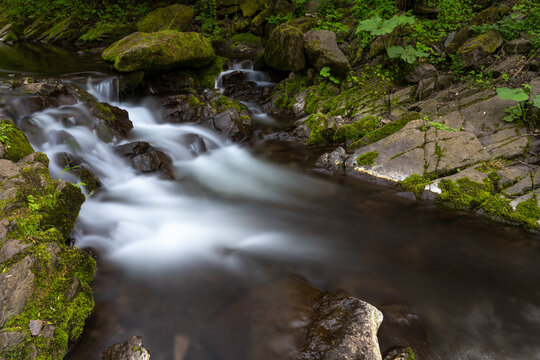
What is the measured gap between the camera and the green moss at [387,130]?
6.30 m

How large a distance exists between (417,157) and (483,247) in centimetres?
189

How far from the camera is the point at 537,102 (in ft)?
15.3

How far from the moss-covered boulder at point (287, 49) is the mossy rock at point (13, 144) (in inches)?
279

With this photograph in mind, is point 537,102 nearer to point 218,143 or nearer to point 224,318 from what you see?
point 224,318

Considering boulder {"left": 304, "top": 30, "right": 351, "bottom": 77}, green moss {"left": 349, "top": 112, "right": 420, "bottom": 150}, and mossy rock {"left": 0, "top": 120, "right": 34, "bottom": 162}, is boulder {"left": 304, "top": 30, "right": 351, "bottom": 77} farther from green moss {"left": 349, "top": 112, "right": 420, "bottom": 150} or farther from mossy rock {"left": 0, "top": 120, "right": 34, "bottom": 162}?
mossy rock {"left": 0, "top": 120, "right": 34, "bottom": 162}

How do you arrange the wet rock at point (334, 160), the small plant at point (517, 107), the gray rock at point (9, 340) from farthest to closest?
the wet rock at point (334, 160) → the small plant at point (517, 107) → the gray rock at point (9, 340)

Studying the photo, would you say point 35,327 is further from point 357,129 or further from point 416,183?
point 357,129

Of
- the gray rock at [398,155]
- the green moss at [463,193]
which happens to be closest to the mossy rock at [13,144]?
the gray rock at [398,155]

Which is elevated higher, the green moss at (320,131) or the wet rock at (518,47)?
the wet rock at (518,47)

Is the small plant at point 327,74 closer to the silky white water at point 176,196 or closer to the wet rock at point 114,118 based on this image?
the silky white water at point 176,196

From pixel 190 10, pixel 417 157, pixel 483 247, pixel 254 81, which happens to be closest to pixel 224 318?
pixel 483 247

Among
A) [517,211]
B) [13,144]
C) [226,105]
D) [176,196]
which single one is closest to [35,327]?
[13,144]

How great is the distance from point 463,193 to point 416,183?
700mm

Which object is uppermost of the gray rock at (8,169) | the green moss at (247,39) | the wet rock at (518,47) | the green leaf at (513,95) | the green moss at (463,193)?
the wet rock at (518,47)
